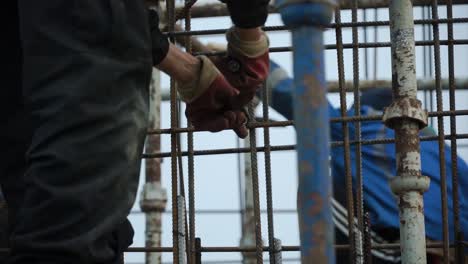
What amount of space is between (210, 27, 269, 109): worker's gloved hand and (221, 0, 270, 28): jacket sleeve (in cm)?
10

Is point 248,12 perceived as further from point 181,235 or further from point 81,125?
point 181,235

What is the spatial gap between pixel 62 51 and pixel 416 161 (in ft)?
3.57

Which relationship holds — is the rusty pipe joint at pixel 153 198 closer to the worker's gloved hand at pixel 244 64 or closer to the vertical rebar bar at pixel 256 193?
the vertical rebar bar at pixel 256 193

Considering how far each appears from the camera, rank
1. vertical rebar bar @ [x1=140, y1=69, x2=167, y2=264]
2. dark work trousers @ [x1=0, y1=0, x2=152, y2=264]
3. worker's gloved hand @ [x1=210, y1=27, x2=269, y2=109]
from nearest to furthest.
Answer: dark work trousers @ [x1=0, y1=0, x2=152, y2=264]
worker's gloved hand @ [x1=210, y1=27, x2=269, y2=109]
vertical rebar bar @ [x1=140, y1=69, x2=167, y2=264]

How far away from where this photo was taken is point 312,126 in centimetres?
153

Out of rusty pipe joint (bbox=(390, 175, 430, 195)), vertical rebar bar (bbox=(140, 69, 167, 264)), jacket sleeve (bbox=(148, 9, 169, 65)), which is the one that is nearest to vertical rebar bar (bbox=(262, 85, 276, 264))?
rusty pipe joint (bbox=(390, 175, 430, 195))

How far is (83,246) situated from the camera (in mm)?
1854

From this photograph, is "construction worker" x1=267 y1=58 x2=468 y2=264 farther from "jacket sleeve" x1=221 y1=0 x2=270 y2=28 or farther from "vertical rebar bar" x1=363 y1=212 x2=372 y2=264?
"jacket sleeve" x1=221 y1=0 x2=270 y2=28

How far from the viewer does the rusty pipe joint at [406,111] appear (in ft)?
8.47

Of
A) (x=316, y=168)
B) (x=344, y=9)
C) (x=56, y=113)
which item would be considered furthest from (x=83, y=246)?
(x=344, y=9)

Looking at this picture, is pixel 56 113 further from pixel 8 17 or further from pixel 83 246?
pixel 8 17

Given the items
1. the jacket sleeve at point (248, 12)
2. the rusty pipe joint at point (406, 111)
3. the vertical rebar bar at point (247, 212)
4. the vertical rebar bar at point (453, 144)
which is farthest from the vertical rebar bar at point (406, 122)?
the vertical rebar bar at point (247, 212)

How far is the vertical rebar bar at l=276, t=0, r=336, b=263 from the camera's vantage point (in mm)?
1527

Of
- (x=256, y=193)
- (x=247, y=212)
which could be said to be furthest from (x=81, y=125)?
(x=247, y=212)
